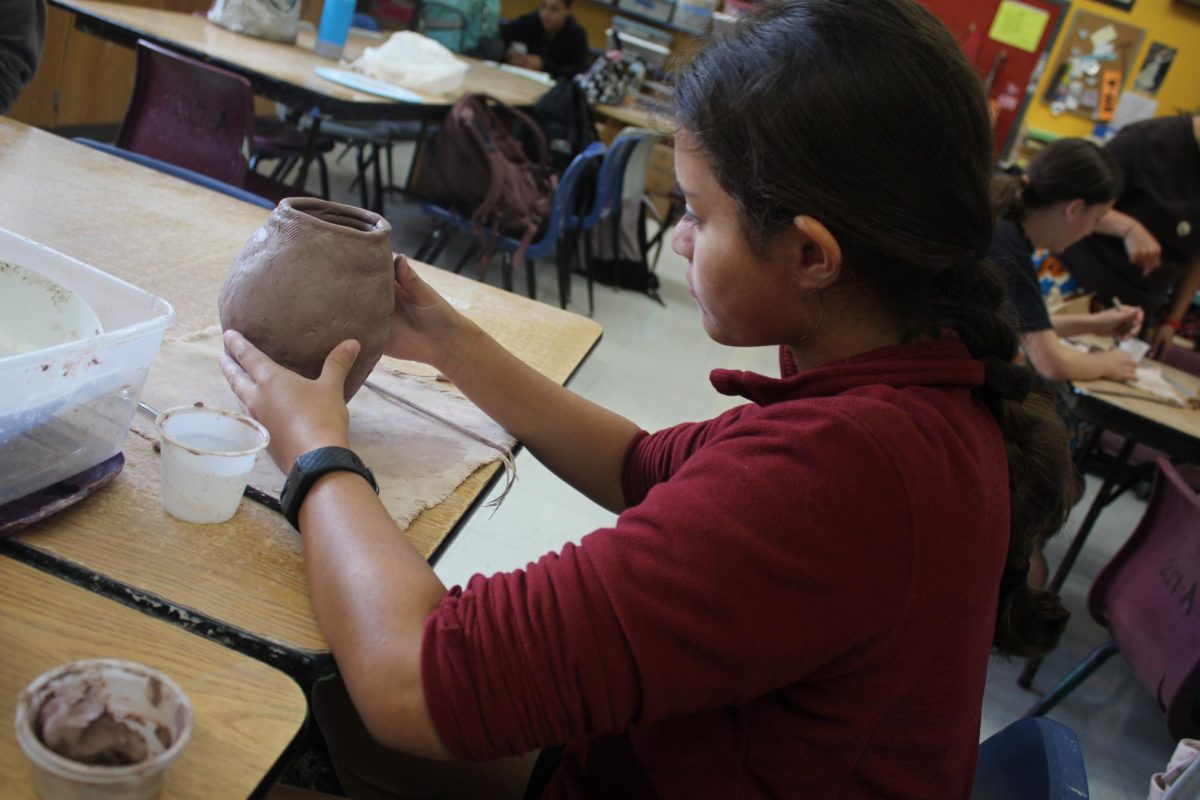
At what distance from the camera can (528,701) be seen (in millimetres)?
687

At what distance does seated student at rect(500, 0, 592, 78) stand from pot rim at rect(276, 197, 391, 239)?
5679 mm

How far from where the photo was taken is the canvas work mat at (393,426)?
946mm

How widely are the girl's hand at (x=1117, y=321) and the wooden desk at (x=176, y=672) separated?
3.05m

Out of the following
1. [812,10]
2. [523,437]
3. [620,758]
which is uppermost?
[812,10]

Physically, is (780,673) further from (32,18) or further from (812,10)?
(32,18)

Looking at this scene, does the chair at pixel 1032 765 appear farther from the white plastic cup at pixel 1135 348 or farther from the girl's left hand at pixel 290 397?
the white plastic cup at pixel 1135 348

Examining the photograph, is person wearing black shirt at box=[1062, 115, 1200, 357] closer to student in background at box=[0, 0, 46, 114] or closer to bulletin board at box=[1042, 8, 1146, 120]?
student in background at box=[0, 0, 46, 114]

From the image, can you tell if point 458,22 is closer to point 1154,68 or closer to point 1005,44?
point 1005,44

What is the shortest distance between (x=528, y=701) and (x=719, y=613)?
0.15 m

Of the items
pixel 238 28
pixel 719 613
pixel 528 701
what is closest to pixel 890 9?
pixel 719 613

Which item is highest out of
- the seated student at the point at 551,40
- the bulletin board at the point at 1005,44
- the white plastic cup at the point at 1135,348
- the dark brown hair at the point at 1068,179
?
the bulletin board at the point at 1005,44

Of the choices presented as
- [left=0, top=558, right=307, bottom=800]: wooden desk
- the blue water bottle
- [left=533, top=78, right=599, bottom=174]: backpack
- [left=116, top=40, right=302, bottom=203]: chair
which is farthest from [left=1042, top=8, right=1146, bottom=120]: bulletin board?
[left=0, top=558, right=307, bottom=800]: wooden desk

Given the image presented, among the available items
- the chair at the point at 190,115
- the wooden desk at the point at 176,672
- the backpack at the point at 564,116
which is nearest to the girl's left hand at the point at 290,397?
the wooden desk at the point at 176,672

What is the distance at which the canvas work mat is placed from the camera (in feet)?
3.10
